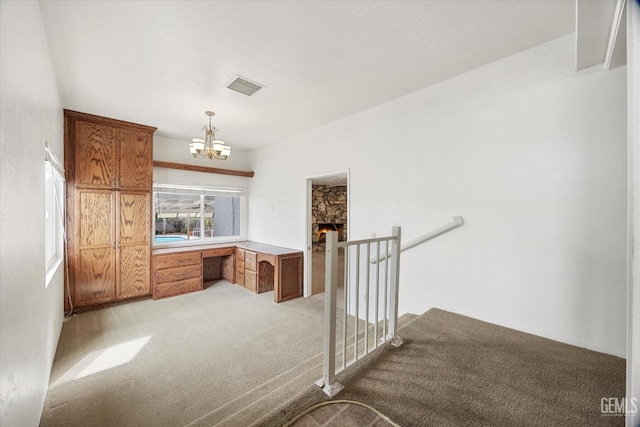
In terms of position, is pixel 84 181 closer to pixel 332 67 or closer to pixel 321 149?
pixel 321 149

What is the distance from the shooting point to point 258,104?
3.04 meters

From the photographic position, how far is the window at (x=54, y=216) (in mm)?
2675

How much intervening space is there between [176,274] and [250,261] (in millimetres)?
1185

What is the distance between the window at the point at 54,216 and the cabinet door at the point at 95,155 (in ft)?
1.08

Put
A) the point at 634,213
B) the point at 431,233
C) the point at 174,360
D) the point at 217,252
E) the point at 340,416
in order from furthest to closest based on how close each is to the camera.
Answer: the point at 217,252
the point at 431,233
the point at 174,360
the point at 340,416
the point at 634,213

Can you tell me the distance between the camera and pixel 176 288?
407cm

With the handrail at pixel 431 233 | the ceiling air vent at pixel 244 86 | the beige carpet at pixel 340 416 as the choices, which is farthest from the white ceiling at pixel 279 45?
the beige carpet at pixel 340 416

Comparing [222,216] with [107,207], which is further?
[222,216]

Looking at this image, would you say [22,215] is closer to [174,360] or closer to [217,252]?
[174,360]

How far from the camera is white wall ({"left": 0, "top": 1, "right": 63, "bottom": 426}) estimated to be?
998 millimetres

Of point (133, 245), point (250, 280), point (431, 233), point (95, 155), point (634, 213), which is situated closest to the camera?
point (634, 213)

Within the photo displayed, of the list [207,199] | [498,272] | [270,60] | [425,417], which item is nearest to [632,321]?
[425,417]

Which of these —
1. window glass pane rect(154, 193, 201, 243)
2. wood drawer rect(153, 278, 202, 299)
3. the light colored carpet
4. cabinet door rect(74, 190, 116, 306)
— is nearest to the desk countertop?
window glass pane rect(154, 193, 201, 243)

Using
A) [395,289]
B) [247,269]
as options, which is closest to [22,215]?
[395,289]
